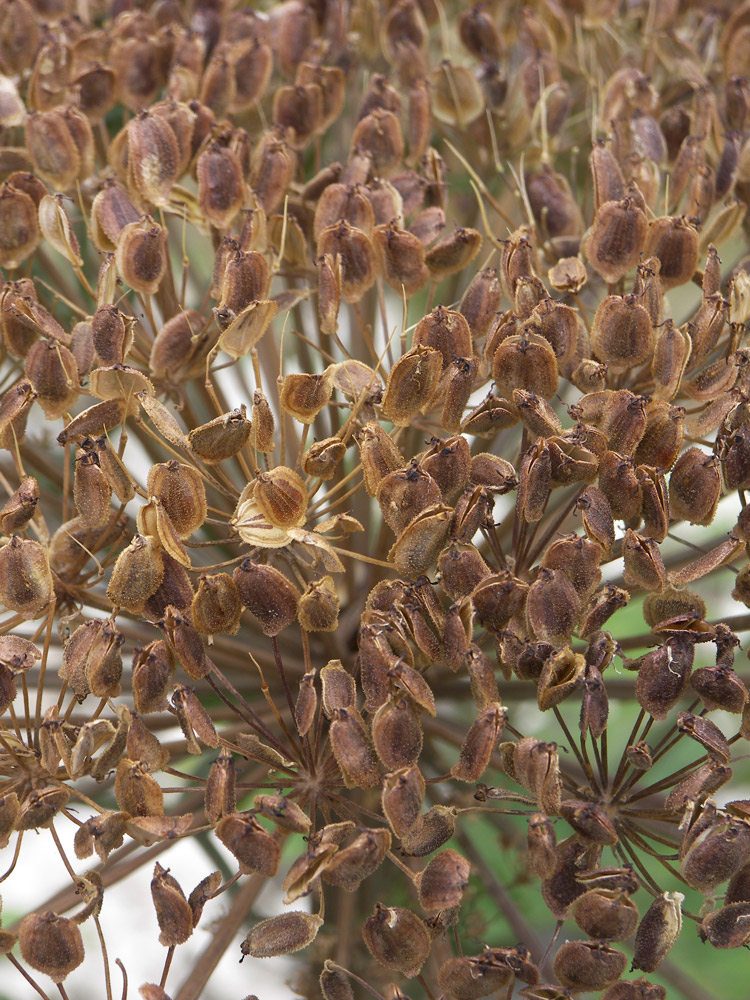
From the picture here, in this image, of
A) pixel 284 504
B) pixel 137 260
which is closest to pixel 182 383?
pixel 137 260

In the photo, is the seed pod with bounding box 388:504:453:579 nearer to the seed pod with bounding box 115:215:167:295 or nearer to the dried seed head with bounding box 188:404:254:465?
the dried seed head with bounding box 188:404:254:465

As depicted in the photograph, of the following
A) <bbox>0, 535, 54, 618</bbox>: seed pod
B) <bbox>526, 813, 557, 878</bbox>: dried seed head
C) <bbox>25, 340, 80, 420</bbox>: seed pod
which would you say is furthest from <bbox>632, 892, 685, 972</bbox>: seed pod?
<bbox>25, 340, 80, 420</bbox>: seed pod

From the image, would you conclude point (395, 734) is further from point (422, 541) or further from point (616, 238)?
point (616, 238)

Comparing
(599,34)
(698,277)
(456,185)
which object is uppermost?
(599,34)

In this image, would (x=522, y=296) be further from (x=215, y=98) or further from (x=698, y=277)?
(x=215, y=98)

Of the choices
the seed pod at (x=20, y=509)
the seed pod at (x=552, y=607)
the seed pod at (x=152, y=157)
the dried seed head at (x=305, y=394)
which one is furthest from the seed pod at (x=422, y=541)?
the seed pod at (x=152, y=157)

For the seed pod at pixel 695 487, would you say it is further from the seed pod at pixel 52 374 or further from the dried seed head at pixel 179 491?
the seed pod at pixel 52 374
